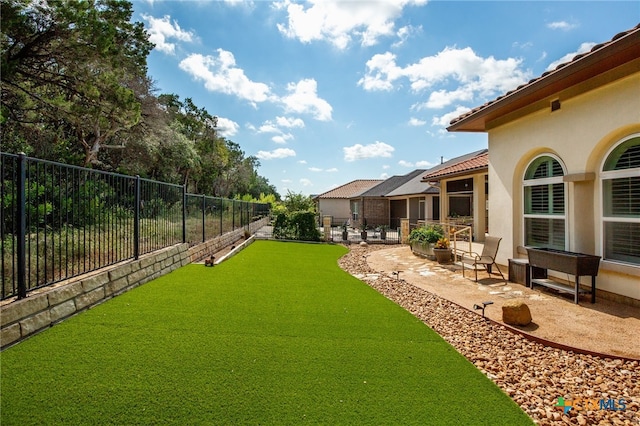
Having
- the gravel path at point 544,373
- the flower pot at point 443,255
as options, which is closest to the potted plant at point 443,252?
the flower pot at point 443,255

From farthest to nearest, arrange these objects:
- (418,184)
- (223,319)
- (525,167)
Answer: (418,184) → (525,167) → (223,319)

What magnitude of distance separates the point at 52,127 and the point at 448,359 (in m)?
21.4

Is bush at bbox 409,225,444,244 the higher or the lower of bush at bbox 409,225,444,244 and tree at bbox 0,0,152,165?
the lower

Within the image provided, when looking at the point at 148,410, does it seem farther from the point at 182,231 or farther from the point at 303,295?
the point at 182,231

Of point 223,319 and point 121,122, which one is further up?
point 121,122

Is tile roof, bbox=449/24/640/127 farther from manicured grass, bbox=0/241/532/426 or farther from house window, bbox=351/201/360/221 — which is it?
house window, bbox=351/201/360/221

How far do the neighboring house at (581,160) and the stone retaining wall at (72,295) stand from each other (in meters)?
9.37

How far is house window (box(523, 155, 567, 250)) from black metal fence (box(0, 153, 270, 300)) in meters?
9.73

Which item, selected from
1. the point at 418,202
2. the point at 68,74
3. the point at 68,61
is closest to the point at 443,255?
the point at 418,202

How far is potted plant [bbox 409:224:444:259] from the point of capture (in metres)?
12.6

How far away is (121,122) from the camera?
14.0 meters

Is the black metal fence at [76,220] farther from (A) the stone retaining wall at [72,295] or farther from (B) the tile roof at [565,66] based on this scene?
(B) the tile roof at [565,66]

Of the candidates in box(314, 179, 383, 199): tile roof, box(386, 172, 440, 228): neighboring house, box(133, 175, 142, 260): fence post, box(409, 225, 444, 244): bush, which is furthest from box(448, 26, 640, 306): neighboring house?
box(314, 179, 383, 199): tile roof

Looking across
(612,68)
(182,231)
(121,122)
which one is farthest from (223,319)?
(121,122)
